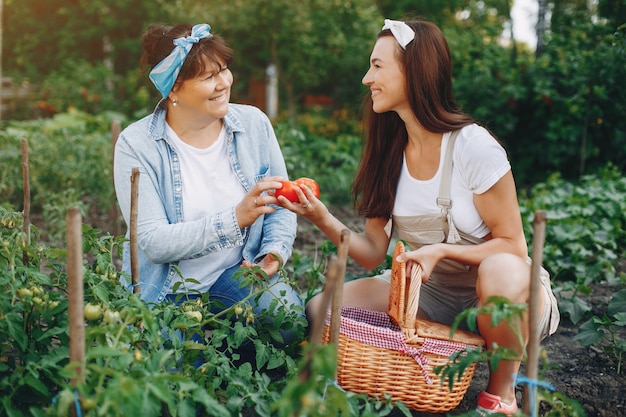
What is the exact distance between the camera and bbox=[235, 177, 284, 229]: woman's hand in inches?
91.9

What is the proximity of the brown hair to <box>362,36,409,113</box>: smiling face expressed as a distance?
0.58 metres

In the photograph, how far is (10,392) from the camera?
1834mm

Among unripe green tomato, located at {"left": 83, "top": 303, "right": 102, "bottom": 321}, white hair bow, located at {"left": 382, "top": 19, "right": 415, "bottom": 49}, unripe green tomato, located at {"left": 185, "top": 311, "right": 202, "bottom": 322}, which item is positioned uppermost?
white hair bow, located at {"left": 382, "top": 19, "right": 415, "bottom": 49}

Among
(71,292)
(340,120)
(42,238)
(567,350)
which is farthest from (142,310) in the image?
(340,120)

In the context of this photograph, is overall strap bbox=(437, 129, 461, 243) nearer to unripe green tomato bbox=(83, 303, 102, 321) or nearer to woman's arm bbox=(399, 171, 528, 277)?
woman's arm bbox=(399, 171, 528, 277)

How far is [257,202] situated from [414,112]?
2.15 feet

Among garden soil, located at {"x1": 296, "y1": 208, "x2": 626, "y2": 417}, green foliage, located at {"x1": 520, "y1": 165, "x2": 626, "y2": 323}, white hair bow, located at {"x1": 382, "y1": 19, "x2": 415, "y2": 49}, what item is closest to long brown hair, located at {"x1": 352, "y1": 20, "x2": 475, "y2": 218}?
white hair bow, located at {"x1": 382, "y1": 19, "x2": 415, "y2": 49}

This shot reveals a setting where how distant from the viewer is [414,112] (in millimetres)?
2434

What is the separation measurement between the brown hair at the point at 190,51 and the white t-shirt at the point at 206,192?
0.28 metres

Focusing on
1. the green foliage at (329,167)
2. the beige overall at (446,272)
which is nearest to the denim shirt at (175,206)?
the beige overall at (446,272)

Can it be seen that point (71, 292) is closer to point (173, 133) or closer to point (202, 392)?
point (202, 392)

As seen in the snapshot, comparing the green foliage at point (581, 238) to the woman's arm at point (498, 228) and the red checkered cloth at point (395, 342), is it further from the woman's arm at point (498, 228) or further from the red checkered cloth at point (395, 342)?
the red checkered cloth at point (395, 342)

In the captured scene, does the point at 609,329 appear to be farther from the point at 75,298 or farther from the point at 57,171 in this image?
the point at 57,171

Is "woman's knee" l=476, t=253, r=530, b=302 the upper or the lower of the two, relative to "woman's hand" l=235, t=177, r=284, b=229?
lower
